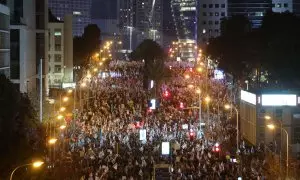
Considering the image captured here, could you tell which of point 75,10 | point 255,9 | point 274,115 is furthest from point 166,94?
point 75,10

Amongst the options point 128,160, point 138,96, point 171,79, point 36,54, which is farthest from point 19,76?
point 171,79

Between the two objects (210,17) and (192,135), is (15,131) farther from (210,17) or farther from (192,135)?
(210,17)

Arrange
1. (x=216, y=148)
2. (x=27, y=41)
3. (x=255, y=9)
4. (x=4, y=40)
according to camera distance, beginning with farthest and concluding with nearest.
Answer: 1. (x=255, y=9)
2. (x=27, y=41)
3. (x=4, y=40)
4. (x=216, y=148)

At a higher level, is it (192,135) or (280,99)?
(280,99)

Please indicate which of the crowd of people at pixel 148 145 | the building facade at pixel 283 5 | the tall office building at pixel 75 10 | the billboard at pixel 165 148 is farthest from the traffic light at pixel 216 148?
the tall office building at pixel 75 10

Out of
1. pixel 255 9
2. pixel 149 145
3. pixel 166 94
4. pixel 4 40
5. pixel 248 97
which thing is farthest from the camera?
pixel 255 9

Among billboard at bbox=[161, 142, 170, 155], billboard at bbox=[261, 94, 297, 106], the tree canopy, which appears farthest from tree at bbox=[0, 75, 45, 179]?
the tree canopy
